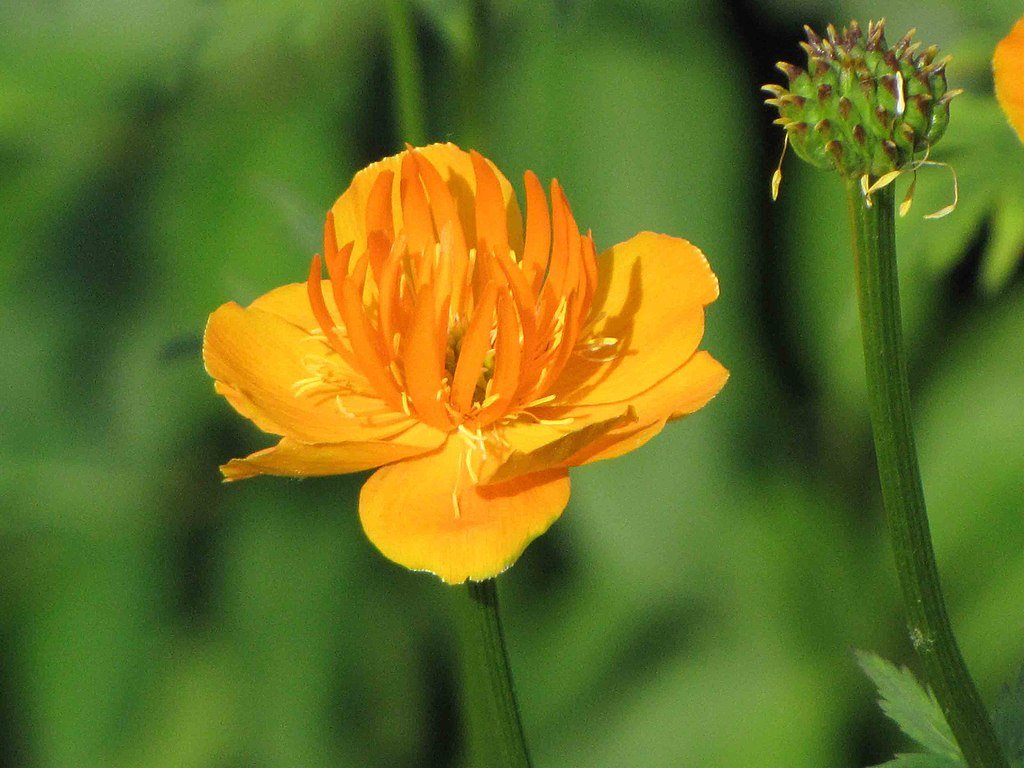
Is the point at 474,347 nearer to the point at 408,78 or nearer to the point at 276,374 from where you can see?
the point at 276,374

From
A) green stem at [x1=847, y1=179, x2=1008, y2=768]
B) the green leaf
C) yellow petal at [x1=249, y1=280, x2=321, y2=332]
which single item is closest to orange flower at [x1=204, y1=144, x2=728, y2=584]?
yellow petal at [x1=249, y1=280, x2=321, y2=332]

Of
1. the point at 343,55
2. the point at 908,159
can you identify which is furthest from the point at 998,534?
the point at 908,159

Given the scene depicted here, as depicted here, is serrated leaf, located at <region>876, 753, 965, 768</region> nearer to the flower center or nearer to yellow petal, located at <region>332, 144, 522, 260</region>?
the flower center

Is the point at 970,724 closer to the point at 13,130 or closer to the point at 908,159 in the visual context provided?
the point at 908,159

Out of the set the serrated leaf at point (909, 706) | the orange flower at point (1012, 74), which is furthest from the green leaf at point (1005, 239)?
the serrated leaf at point (909, 706)

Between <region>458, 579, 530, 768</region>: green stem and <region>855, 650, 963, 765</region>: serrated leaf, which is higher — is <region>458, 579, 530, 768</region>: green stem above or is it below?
above

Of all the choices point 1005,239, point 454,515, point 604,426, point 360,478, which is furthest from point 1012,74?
point 360,478
